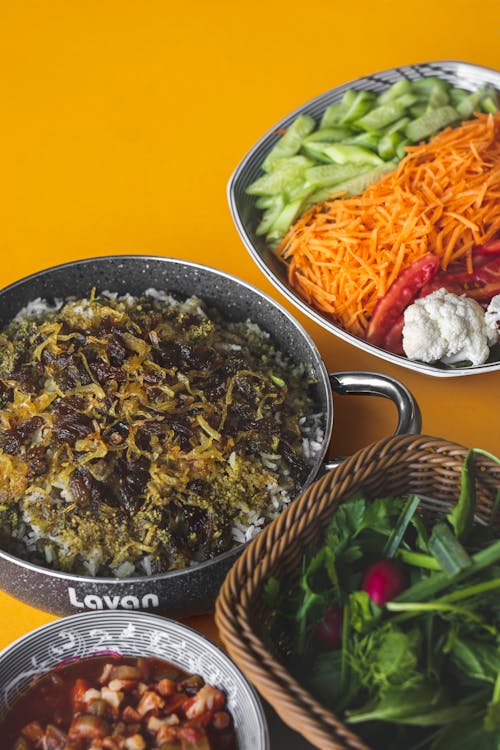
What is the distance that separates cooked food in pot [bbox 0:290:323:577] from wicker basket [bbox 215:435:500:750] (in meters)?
0.26

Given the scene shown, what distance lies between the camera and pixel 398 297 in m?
2.10

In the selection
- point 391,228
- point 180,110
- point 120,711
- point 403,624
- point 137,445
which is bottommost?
point 120,711

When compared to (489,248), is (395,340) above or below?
below

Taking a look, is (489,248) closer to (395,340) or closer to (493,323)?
(493,323)

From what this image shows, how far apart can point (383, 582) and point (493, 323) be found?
96 cm

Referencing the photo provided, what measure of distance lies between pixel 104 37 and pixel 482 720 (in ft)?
8.80

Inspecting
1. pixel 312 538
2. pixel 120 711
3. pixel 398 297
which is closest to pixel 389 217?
pixel 398 297

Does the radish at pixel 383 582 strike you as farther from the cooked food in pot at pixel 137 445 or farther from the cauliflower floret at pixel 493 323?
the cauliflower floret at pixel 493 323

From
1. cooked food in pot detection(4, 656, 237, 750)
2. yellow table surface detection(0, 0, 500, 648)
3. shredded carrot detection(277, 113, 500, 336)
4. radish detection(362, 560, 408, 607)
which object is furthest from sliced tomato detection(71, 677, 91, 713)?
shredded carrot detection(277, 113, 500, 336)

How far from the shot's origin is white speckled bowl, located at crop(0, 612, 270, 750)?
4.50 feet

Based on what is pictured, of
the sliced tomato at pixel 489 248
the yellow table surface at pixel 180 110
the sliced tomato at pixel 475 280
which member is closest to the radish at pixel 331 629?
the yellow table surface at pixel 180 110

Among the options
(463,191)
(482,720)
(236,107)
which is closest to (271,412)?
(482,720)

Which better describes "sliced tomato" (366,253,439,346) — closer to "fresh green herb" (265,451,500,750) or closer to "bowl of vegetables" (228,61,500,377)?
"bowl of vegetables" (228,61,500,377)

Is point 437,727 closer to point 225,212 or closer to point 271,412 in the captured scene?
point 271,412
